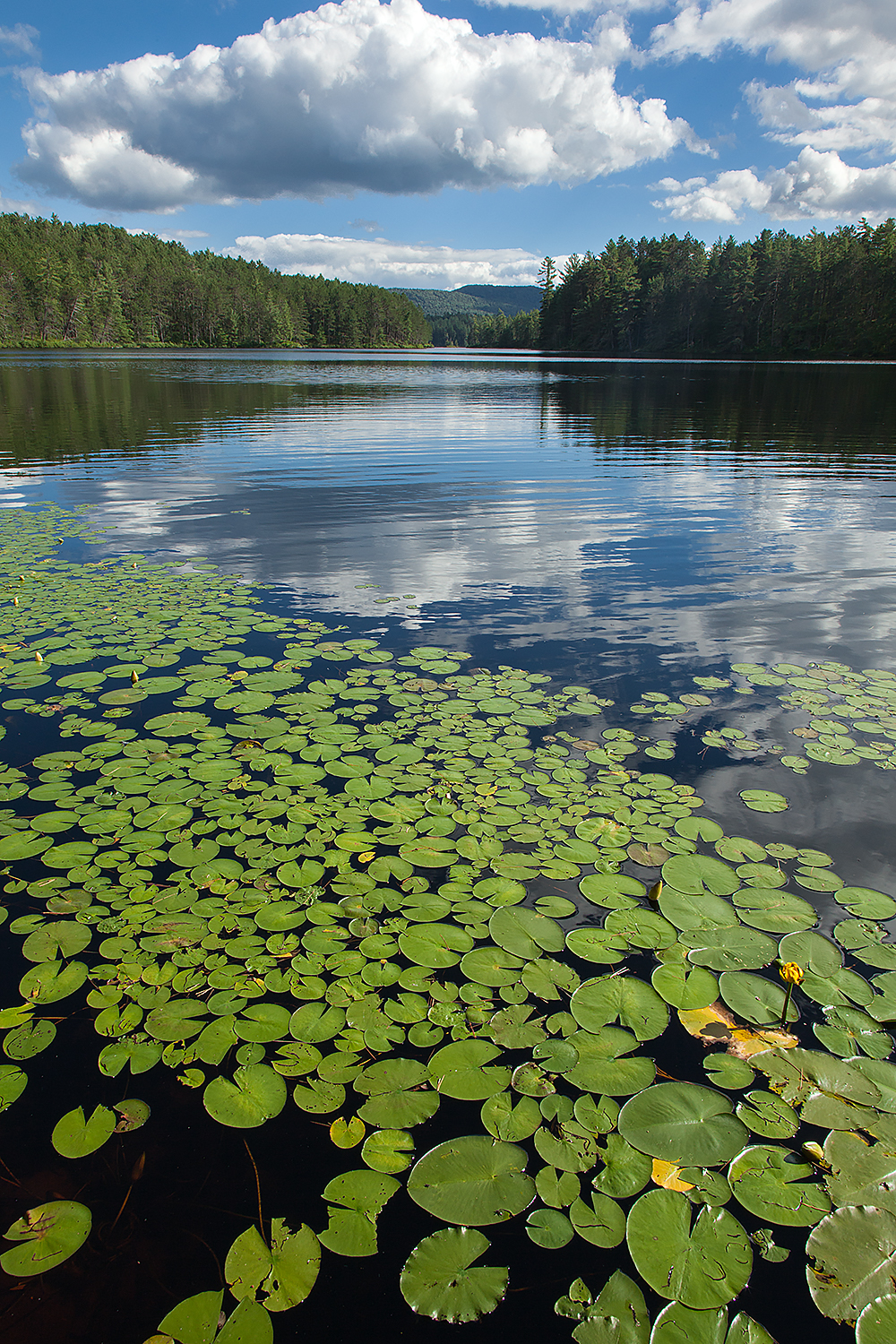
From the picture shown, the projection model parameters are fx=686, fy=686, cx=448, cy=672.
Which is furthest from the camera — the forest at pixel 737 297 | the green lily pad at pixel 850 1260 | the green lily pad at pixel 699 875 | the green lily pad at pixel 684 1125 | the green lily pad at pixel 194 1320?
the forest at pixel 737 297

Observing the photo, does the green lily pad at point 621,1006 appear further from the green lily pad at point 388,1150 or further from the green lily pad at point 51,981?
the green lily pad at point 51,981

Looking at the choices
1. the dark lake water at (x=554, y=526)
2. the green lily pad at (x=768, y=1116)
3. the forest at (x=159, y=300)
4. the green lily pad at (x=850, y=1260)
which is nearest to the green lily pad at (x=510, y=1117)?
the green lily pad at (x=768, y=1116)

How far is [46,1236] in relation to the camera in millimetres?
1938

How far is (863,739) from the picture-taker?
15.7 ft

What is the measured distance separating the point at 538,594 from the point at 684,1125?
247 inches

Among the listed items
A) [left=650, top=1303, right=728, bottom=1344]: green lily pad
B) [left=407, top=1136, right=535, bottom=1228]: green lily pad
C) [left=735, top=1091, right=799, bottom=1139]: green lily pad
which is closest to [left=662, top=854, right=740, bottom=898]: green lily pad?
[left=735, top=1091, right=799, bottom=1139]: green lily pad

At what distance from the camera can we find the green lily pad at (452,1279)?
1.83 m

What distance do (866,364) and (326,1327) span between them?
281 feet

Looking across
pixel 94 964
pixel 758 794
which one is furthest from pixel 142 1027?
pixel 758 794

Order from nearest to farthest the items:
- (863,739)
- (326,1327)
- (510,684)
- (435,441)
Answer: (326,1327), (863,739), (510,684), (435,441)

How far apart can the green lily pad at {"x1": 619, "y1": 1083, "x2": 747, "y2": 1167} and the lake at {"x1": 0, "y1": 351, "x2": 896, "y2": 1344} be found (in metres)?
0.16

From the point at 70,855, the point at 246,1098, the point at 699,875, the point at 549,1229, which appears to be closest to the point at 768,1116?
the point at 549,1229

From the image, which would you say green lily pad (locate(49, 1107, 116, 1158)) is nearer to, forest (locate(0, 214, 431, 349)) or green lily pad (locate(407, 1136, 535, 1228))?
green lily pad (locate(407, 1136, 535, 1228))

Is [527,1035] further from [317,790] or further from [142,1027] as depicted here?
[317,790]
